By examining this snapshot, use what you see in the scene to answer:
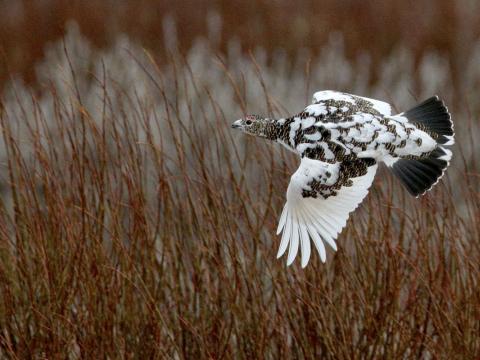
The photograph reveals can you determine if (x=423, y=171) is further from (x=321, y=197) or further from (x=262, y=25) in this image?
(x=262, y=25)

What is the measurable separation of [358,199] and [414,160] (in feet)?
0.58

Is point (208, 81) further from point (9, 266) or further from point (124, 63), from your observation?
point (9, 266)

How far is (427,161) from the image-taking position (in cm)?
221

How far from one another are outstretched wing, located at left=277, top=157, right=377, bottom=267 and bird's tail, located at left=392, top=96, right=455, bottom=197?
102 mm

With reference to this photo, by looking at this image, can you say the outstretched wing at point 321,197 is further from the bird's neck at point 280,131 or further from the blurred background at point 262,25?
the blurred background at point 262,25

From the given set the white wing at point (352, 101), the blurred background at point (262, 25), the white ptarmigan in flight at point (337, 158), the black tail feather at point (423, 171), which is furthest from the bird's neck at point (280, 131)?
the blurred background at point (262, 25)

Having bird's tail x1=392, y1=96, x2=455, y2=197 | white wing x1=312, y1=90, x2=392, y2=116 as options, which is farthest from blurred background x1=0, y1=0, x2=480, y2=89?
bird's tail x1=392, y1=96, x2=455, y2=197

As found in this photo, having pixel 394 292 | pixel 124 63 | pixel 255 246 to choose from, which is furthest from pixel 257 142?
pixel 124 63

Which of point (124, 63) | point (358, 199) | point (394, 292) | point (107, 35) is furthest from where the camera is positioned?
point (107, 35)

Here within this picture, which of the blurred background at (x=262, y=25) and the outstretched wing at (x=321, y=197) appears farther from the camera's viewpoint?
the blurred background at (x=262, y=25)

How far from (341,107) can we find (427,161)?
0.21m

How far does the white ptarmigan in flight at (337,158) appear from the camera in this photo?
2090 mm

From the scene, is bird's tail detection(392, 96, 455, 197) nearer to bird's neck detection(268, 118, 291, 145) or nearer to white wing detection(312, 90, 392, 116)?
white wing detection(312, 90, 392, 116)

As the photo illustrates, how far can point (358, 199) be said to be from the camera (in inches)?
83.4
